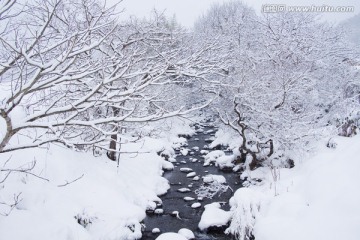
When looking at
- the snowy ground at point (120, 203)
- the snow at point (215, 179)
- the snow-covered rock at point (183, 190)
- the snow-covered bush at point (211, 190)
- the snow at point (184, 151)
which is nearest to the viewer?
the snowy ground at point (120, 203)

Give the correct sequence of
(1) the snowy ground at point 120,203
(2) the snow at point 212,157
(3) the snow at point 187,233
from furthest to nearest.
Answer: (2) the snow at point 212,157 < (3) the snow at point 187,233 < (1) the snowy ground at point 120,203

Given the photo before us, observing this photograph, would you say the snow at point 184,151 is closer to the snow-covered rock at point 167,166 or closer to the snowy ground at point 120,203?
the snow-covered rock at point 167,166

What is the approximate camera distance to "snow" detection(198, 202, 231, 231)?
9.91 meters

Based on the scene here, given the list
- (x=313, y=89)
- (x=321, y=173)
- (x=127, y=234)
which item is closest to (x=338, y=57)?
(x=313, y=89)

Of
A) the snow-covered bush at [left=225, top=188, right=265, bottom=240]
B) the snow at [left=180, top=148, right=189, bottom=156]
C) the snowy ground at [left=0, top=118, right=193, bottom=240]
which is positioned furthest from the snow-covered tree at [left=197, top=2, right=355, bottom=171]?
the snowy ground at [left=0, top=118, right=193, bottom=240]

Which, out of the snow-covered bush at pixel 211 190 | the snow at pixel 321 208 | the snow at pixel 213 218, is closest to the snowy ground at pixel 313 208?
the snow at pixel 321 208

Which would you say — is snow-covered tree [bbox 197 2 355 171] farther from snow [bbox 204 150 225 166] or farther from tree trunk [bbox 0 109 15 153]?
tree trunk [bbox 0 109 15 153]

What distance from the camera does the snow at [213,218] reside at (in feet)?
32.5

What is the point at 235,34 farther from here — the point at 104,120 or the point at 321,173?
the point at 104,120

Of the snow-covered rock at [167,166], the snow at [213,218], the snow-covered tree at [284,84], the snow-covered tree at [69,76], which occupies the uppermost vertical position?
the snow-covered tree at [284,84]

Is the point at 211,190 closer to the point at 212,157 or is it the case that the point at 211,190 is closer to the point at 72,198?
the point at 212,157

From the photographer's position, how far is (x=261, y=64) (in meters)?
17.5

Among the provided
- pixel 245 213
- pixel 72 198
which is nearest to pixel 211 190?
pixel 245 213

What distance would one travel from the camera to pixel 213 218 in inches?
397
